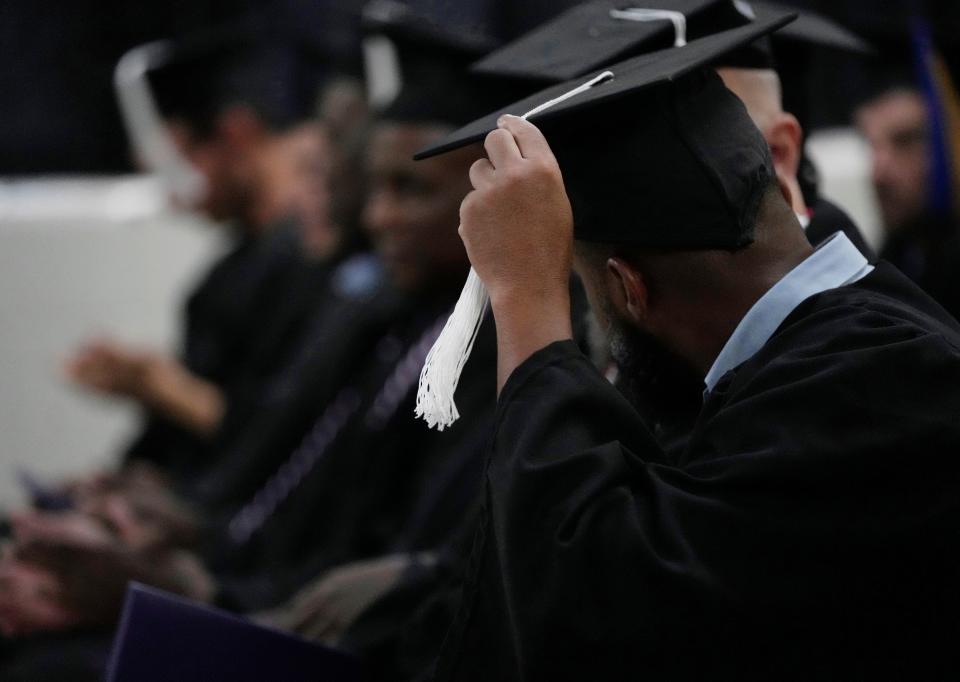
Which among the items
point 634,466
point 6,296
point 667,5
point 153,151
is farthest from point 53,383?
point 634,466

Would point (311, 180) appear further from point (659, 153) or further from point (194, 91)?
point (659, 153)

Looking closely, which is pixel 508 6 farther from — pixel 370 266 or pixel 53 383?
pixel 53 383

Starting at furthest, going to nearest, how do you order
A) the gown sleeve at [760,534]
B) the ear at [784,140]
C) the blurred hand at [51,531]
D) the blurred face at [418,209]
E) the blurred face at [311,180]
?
the blurred face at [311,180], the blurred face at [418,209], the blurred hand at [51,531], the ear at [784,140], the gown sleeve at [760,534]

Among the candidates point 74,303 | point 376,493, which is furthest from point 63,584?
point 74,303

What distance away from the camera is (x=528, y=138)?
1.38m

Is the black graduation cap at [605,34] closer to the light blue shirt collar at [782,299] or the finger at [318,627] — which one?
the light blue shirt collar at [782,299]

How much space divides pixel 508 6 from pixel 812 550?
3784 millimetres

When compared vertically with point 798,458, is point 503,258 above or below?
above

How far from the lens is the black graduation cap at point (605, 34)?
5.54ft

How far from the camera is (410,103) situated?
9.79ft

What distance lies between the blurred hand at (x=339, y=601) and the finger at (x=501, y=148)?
1053mm

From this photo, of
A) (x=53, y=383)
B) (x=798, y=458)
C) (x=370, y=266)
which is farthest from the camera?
(x=53, y=383)

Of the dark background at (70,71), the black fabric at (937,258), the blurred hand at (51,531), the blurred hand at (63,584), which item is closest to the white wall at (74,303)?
the dark background at (70,71)

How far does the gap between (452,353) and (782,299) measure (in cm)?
33
